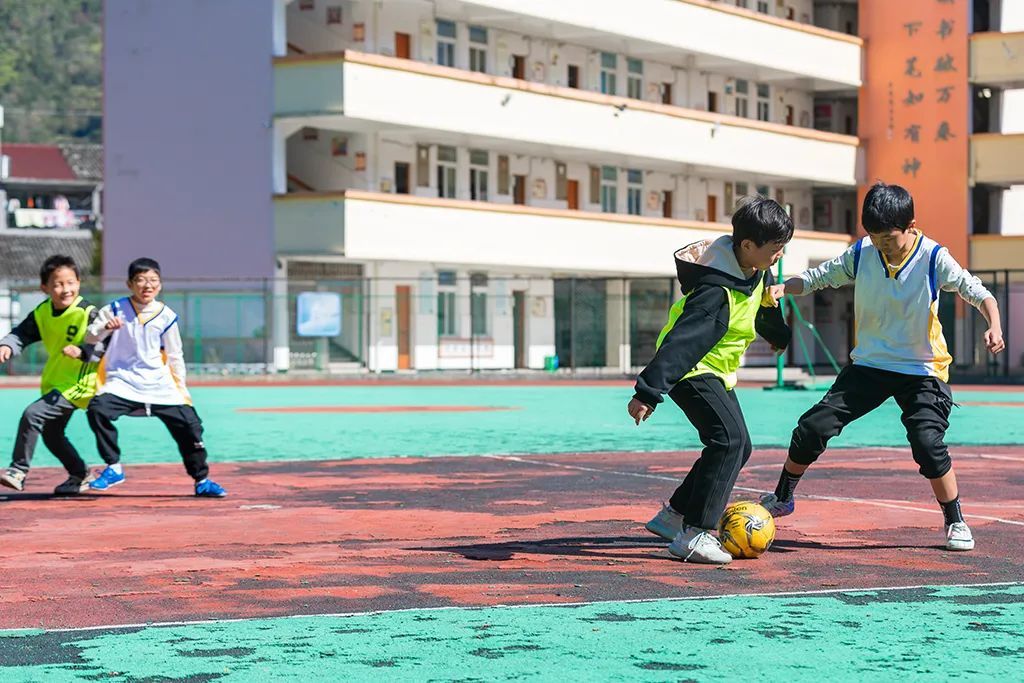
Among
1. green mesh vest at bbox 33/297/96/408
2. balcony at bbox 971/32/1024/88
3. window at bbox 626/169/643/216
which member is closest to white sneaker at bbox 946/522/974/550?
green mesh vest at bbox 33/297/96/408

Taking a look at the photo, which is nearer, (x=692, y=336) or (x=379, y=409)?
(x=692, y=336)

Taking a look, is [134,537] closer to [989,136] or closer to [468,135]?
[468,135]

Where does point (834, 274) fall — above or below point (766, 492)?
above

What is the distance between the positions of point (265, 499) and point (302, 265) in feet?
121

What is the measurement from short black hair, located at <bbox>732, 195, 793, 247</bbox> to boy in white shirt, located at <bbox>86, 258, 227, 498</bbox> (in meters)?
5.39

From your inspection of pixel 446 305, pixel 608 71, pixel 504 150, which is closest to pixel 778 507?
pixel 446 305


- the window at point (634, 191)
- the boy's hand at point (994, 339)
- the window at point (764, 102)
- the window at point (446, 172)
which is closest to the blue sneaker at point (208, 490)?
the boy's hand at point (994, 339)

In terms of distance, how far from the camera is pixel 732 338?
373 inches

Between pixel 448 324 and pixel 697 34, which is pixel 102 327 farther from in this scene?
pixel 697 34

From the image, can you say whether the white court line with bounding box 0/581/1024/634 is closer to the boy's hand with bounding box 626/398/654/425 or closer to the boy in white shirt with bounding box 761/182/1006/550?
the boy's hand with bounding box 626/398/654/425

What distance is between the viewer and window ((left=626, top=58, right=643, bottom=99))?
193 ft

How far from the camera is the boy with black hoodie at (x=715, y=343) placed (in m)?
9.20

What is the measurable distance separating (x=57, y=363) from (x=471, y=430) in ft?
33.2

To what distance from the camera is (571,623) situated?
7.58m
